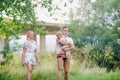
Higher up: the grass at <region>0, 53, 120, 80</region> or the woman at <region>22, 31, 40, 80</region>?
the woman at <region>22, 31, 40, 80</region>

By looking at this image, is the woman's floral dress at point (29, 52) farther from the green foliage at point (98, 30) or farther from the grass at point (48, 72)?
the green foliage at point (98, 30)

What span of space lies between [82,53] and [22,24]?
7.30m

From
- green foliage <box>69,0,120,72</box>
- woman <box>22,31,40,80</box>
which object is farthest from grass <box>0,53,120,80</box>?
green foliage <box>69,0,120,72</box>

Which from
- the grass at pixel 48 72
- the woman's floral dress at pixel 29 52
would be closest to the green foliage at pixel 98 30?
the grass at pixel 48 72

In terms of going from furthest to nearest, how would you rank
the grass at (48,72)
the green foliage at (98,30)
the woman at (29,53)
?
the green foliage at (98,30), the grass at (48,72), the woman at (29,53)

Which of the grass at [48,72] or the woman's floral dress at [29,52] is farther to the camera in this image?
the grass at [48,72]

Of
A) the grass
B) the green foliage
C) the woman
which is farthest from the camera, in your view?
the green foliage

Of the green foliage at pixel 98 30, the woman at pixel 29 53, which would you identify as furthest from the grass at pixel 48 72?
the green foliage at pixel 98 30

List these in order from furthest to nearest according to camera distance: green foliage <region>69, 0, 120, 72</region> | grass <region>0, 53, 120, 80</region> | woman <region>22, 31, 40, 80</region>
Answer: green foliage <region>69, 0, 120, 72</region>
grass <region>0, 53, 120, 80</region>
woman <region>22, 31, 40, 80</region>

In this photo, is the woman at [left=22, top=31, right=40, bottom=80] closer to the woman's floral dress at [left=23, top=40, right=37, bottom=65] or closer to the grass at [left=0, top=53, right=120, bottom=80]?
the woman's floral dress at [left=23, top=40, right=37, bottom=65]

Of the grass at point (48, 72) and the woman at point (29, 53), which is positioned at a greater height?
the woman at point (29, 53)

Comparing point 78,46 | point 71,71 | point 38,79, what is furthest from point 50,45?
point 38,79

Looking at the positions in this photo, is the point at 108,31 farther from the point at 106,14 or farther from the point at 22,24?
the point at 22,24

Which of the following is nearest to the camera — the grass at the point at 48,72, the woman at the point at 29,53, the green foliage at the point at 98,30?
the woman at the point at 29,53
